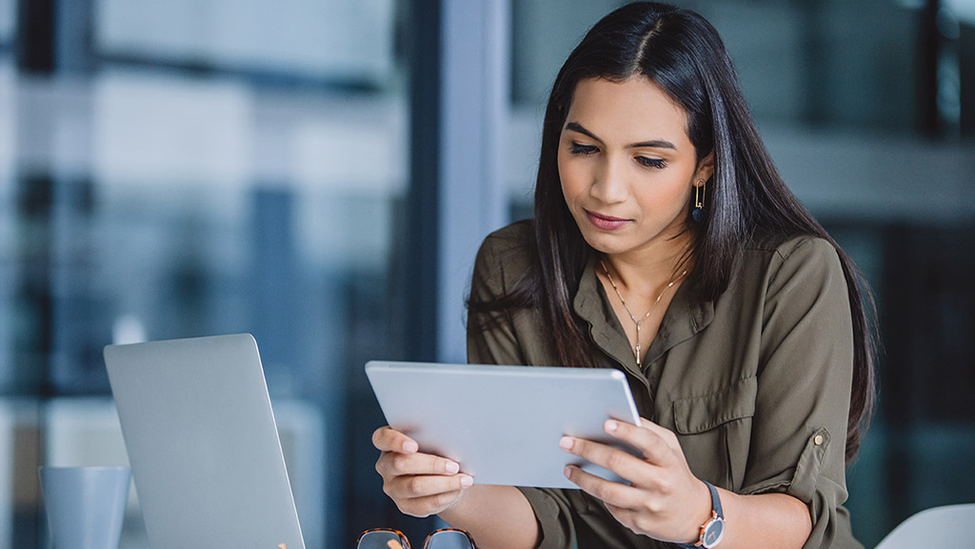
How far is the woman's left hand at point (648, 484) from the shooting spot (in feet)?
3.67

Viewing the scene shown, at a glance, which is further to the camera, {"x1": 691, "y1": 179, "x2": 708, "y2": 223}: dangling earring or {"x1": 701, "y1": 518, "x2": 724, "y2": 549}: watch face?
{"x1": 691, "y1": 179, "x2": 708, "y2": 223}: dangling earring

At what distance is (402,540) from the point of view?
1.18 m

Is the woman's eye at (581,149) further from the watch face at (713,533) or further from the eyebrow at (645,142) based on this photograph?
the watch face at (713,533)

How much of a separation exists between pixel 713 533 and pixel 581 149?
0.67m

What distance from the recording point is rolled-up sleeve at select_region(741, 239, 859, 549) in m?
1.47

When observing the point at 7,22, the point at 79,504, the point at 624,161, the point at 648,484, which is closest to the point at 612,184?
the point at 624,161

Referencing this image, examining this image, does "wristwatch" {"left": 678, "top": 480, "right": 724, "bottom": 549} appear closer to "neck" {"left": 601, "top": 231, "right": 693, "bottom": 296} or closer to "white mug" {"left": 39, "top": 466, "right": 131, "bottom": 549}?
"neck" {"left": 601, "top": 231, "right": 693, "bottom": 296}

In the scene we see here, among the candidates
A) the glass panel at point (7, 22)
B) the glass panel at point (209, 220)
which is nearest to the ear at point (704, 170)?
the glass panel at point (209, 220)

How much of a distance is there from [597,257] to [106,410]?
2036mm

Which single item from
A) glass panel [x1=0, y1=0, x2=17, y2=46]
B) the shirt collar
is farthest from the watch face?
glass panel [x1=0, y1=0, x2=17, y2=46]

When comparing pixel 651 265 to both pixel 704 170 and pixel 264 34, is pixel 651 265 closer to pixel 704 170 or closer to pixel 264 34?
pixel 704 170

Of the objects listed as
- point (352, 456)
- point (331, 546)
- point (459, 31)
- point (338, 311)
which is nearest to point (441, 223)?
point (459, 31)

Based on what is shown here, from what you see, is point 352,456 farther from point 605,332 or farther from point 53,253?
point 605,332

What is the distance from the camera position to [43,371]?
3176 mm
